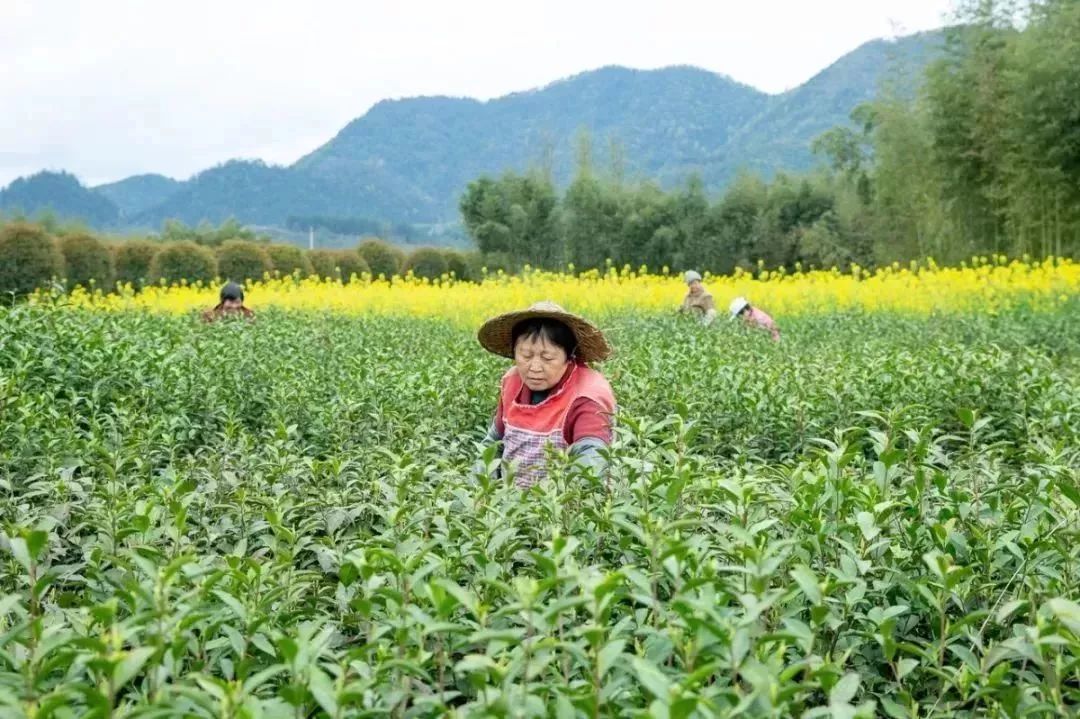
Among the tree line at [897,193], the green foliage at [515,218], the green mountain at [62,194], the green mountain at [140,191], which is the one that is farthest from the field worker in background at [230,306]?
the green mountain at [140,191]

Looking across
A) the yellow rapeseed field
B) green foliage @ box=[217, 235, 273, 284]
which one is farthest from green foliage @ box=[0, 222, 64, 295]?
the yellow rapeseed field

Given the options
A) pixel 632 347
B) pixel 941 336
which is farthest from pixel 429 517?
pixel 941 336

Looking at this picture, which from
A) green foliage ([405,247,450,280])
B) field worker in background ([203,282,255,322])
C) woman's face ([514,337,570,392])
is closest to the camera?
woman's face ([514,337,570,392])

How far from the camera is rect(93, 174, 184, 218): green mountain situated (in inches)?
5335

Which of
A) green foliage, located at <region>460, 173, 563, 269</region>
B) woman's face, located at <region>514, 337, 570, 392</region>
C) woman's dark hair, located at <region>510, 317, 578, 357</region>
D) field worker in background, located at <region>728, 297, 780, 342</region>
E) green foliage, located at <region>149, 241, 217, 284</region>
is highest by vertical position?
green foliage, located at <region>460, 173, 563, 269</region>

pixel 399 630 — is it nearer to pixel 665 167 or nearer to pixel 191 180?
pixel 665 167

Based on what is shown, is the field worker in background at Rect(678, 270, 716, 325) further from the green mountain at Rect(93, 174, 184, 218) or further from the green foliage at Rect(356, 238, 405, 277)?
the green mountain at Rect(93, 174, 184, 218)

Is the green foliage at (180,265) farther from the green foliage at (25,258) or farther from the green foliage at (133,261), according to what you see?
the green foliage at (25,258)

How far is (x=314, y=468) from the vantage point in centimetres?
252

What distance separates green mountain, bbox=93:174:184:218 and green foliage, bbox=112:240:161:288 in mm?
117286

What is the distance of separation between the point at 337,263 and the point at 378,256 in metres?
2.45

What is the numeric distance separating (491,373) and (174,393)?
5.04 ft

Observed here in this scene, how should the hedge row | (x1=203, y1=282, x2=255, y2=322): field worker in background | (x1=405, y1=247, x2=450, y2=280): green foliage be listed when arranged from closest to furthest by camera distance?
(x1=203, y1=282, x2=255, y2=322): field worker in background < the hedge row < (x1=405, y1=247, x2=450, y2=280): green foliage

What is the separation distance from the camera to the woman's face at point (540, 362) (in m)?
3.64
